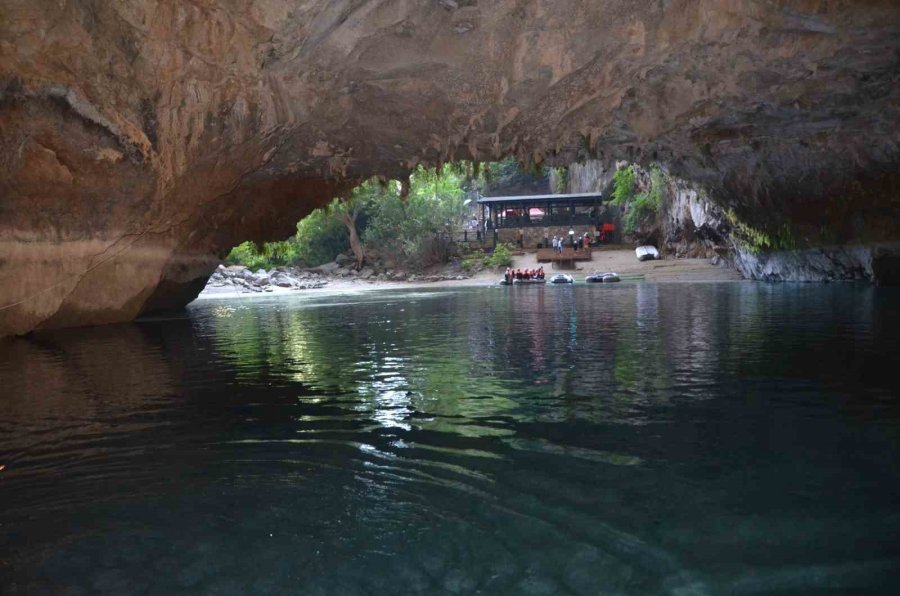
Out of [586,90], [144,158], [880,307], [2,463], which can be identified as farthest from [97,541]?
[880,307]

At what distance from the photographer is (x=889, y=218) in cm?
2105

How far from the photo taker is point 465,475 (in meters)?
4.52

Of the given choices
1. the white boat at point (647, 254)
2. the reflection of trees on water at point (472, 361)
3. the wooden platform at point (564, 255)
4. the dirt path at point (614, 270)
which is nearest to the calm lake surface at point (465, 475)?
the reflection of trees on water at point (472, 361)

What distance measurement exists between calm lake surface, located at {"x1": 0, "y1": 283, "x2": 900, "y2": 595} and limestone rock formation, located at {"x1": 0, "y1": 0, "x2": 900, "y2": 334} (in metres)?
5.03

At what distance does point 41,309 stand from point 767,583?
16.6m

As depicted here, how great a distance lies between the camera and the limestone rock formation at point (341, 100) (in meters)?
10.4

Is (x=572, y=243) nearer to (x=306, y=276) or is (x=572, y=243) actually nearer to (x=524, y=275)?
(x=524, y=275)

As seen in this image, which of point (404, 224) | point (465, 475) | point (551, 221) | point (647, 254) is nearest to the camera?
point (465, 475)

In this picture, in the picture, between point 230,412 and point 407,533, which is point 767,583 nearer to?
point 407,533

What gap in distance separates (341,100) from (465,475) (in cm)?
1033

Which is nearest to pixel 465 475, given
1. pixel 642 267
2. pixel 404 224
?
pixel 642 267

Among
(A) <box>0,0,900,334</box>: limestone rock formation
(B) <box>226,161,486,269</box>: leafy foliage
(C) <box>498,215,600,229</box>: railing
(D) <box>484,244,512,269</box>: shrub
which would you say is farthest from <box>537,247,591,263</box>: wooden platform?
(A) <box>0,0,900,334</box>: limestone rock formation

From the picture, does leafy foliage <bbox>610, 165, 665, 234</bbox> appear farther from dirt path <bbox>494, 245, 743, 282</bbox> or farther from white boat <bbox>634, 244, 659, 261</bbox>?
white boat <bbox>634, 244, 659, 261</bbox>

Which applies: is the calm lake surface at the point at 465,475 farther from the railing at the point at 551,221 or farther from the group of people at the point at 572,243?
the railing at the point at 551,221
